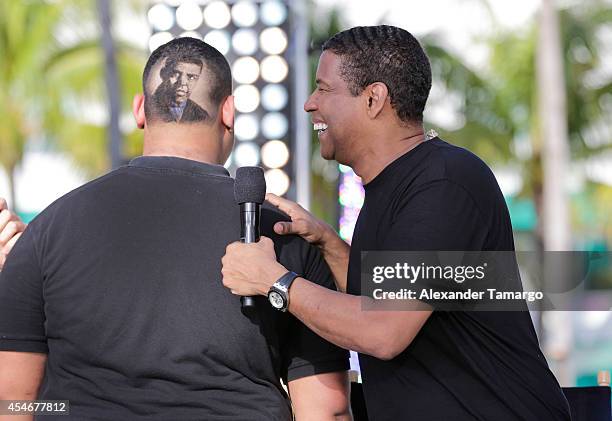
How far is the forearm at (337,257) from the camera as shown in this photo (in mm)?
3740

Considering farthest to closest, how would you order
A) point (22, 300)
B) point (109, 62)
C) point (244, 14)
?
1. point (109, 62)
2. point (244, 14)
3. point (22, 300)

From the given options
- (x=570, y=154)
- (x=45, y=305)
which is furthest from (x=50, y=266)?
(x=570, y=154)

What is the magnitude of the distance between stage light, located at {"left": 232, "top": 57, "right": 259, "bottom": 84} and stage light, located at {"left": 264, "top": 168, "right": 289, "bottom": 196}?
855mm

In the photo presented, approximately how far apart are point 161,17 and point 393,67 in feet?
19.5

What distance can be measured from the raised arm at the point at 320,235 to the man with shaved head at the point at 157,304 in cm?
23

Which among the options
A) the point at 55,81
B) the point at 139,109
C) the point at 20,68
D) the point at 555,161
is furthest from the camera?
the point at 20,68

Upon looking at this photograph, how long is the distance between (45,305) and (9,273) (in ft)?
0.50

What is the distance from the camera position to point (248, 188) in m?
3.02

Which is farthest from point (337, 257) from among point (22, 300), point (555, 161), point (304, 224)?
point (555, 161)

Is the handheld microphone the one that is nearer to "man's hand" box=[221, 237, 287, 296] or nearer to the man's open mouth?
"man's hand" box=[221, 237, 287, 296]

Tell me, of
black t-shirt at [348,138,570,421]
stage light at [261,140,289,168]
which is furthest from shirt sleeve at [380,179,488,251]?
stage light at [261,140,289,168]

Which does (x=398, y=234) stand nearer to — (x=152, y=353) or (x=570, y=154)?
(x=152, y=353)

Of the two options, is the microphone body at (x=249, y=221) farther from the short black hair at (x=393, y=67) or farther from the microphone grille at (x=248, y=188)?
the short black hair at (x=393, y=67)

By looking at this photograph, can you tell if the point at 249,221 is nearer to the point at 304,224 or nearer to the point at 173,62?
the point at 304,224
